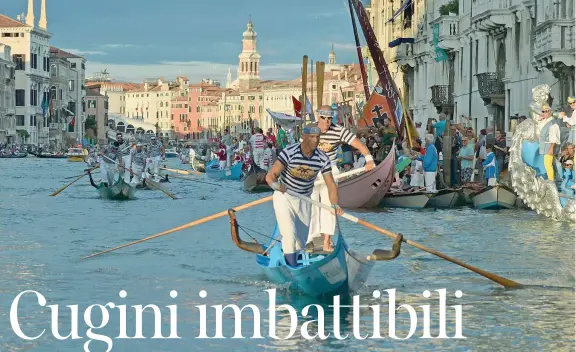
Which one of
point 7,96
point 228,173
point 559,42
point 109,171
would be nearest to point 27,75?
point 7,96

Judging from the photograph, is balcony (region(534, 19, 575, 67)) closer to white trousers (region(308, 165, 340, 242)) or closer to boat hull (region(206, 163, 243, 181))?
white trousers (region(308, 165, 340, 242))

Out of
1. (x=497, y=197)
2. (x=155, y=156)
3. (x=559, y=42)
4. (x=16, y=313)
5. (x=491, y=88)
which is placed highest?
(x=559, y=42)

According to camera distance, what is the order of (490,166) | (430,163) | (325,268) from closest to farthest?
1. (325,268)
2. (490,166)
3. (430,163)

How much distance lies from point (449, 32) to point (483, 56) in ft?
18.7

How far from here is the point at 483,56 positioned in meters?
44.5

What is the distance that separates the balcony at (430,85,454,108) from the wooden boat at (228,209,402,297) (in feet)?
118

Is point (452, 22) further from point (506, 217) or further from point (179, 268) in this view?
point (179, 268)

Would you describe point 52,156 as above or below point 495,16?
below

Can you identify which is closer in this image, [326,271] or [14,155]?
[326,271]

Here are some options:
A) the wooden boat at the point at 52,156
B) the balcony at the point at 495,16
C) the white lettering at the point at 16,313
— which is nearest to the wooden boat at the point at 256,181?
the balcony at the point at 495,16

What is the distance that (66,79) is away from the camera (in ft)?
499

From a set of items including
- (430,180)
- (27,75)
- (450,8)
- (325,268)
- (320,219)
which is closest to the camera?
(325,268)

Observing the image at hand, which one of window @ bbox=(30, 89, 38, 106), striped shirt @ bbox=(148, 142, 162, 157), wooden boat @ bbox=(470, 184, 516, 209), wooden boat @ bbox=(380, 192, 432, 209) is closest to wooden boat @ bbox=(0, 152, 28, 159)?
window @ bbox=(30, 89, 38, 106)

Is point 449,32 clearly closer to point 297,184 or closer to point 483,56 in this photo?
point 483,56
